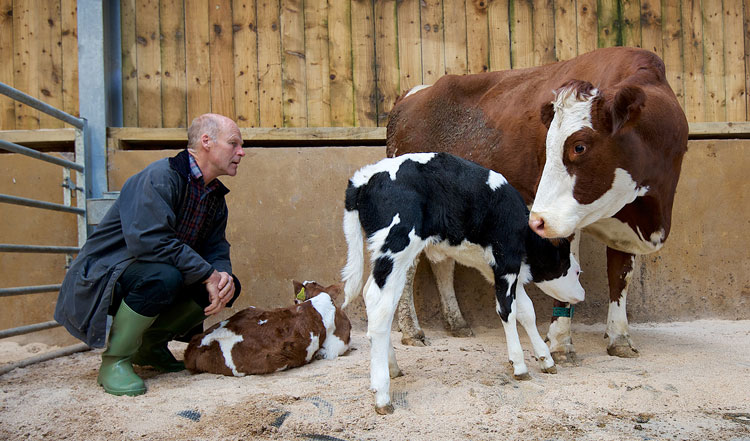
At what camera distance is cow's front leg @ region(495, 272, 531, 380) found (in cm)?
305

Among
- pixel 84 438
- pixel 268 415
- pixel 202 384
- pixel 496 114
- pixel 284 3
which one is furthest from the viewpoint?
pixel 284 3

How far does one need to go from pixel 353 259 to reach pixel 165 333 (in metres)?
1.45

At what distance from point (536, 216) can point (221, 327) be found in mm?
1937

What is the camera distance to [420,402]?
2.72m

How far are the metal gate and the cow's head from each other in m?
3.17

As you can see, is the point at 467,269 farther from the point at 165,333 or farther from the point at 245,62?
the point at 245,62

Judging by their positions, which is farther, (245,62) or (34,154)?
(245,62)

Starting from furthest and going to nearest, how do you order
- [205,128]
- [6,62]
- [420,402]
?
[6,62], [205,128], [420,402]

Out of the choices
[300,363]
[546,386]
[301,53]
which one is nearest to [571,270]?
[546,386]

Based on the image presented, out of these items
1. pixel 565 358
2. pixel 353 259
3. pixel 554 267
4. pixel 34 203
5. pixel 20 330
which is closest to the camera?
pixel 353 259

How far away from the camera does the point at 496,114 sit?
14.3ft

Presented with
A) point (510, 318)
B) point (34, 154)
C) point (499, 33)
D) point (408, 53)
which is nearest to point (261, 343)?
point (510, 318)

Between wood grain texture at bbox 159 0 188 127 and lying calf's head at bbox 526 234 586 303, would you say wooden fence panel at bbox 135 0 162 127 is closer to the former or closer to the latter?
wood grain texture at bbox 159 0 188 127

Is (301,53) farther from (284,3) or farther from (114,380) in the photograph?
(114,380)
